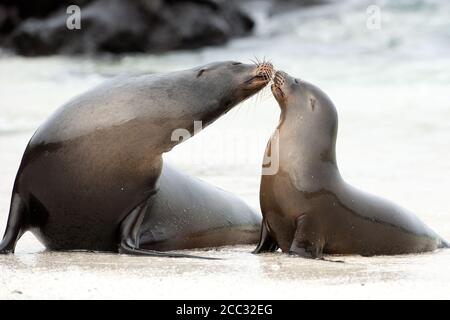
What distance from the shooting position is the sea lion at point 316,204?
569cm

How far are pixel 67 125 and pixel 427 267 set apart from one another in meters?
1.99

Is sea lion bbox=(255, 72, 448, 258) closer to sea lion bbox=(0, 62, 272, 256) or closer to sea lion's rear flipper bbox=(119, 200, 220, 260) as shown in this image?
sea lion bbox=(0, 62, 272, 256)

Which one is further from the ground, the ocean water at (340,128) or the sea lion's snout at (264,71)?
the sea lion's snout at (264,71)

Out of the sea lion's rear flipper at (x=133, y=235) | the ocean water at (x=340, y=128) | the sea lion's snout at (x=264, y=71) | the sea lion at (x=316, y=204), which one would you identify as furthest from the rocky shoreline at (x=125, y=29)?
the sea lion's rear flipper at (x=133, y=235)

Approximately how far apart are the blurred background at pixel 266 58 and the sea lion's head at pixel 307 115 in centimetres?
120

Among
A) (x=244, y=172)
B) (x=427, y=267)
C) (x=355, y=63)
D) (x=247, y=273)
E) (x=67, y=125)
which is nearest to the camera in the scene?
(x=247, y=273)

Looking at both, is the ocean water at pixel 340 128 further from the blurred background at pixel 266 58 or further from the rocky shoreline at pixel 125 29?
the rocky shoreline at pixel 125 29

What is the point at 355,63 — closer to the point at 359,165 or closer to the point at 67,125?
the point at 359,165

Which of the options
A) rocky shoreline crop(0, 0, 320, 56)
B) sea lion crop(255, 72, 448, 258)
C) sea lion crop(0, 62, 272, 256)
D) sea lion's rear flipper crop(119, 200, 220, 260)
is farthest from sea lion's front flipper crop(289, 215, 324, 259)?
rocky shoreline crop(0, 0, 320, 56)

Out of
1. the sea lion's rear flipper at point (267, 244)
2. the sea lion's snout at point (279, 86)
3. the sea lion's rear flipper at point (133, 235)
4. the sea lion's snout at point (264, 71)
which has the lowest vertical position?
the sea lion's rear flipper at point (267, 244)

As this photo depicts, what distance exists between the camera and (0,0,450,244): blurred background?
9578 millimetres

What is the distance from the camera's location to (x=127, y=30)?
23.5 metres

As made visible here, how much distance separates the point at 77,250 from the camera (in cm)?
561
